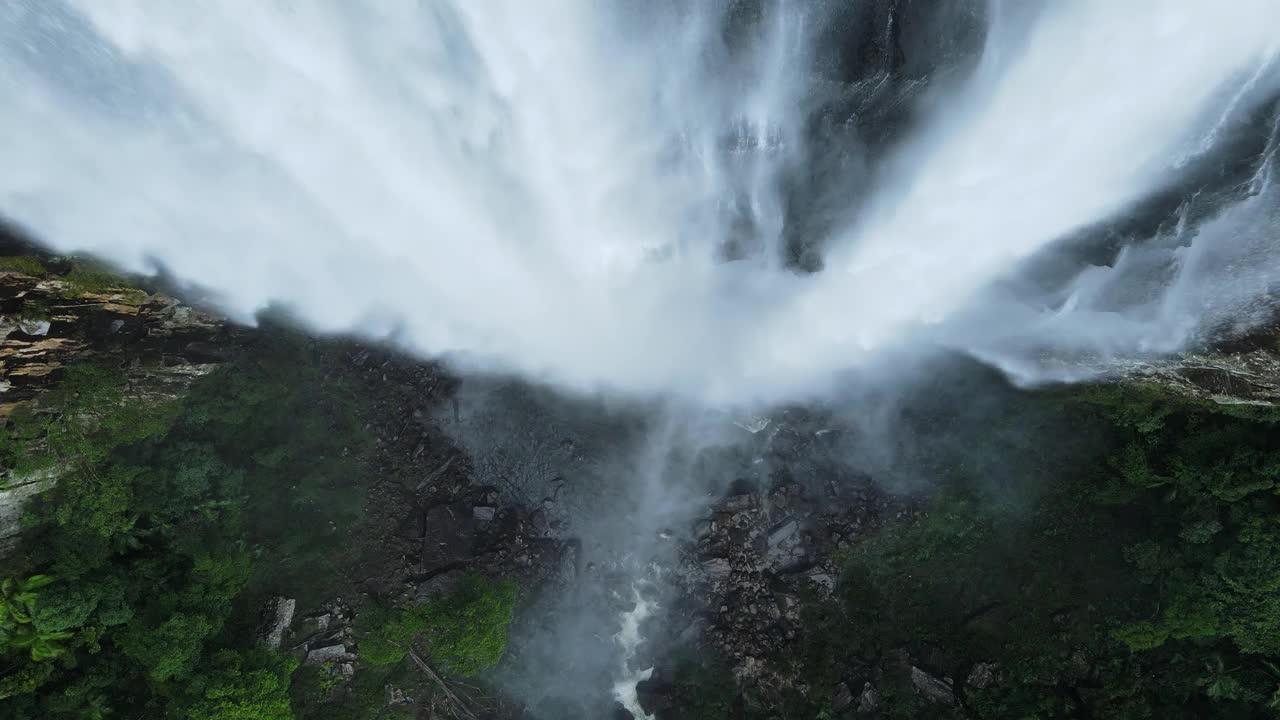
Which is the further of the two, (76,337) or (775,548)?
(775,548)

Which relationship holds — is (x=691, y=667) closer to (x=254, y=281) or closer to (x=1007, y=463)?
(x=1007, y=463)

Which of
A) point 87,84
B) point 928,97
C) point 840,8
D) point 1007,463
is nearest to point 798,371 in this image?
point 1007,463

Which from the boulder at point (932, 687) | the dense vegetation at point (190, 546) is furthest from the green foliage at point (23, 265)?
the boulder at point (932, 687)

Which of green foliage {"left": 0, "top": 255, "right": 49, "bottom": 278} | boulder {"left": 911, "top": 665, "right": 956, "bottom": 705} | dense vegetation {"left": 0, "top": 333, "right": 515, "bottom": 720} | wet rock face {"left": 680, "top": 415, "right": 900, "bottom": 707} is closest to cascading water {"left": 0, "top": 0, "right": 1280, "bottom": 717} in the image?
green foliage {"left": 0, "top": 255, "right": 49, "bottom": 278}

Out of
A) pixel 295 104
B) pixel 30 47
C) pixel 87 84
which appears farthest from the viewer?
pixel 295 104

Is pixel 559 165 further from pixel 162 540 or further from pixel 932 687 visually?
pixel 932 687

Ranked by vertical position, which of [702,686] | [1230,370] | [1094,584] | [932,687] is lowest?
[702,686]

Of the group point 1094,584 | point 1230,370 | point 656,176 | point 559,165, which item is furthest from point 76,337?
point 1094,584
